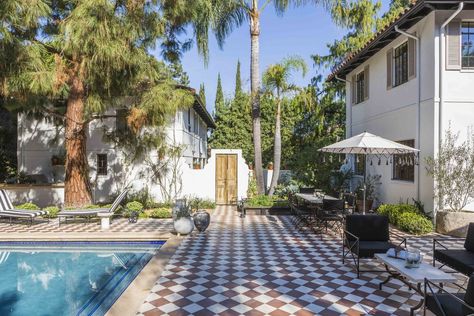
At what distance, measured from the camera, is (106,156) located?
52.1 ft

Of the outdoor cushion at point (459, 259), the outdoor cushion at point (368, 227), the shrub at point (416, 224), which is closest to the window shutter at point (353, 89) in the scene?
the shrub at point (416, 224)

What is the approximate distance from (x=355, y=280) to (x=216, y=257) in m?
2.92

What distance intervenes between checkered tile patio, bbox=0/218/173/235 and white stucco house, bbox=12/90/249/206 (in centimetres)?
291

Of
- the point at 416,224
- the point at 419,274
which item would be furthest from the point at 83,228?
the point at 416,224

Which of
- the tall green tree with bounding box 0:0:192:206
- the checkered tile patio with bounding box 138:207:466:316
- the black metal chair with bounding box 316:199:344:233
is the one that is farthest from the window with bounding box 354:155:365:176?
the tall green tree with bounding box 0:0:192:206

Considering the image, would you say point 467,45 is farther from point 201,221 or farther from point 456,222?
point 201,221

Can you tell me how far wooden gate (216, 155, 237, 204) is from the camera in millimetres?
16375

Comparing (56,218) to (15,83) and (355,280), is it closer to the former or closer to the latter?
(15,83)

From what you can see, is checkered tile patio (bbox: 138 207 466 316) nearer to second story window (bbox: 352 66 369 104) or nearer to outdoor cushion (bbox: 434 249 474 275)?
outdoor cushion (bbox: 434 249 474 275)

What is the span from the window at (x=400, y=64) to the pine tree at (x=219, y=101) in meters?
17.5

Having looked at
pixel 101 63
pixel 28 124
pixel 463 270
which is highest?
pixel 101 63

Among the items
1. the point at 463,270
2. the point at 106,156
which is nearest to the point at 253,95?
the point at 106,156

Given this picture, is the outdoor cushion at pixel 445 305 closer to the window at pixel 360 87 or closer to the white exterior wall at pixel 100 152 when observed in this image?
the white exterior wall at pixel 100 152

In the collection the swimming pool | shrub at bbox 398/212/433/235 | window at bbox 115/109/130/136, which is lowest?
the swimming pool
